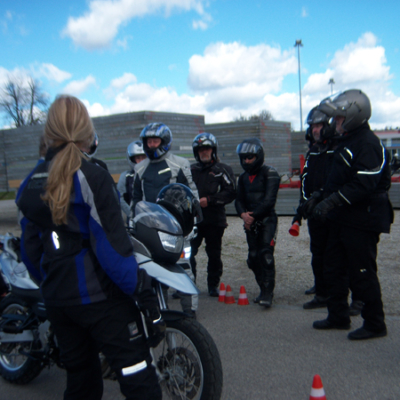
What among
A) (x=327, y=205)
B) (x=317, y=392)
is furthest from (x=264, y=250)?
(x=317, y=392)

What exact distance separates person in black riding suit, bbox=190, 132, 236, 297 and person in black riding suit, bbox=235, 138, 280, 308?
0.85 ft

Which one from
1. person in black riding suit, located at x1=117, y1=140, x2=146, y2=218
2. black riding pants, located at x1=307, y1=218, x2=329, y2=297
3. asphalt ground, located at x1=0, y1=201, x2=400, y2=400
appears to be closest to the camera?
asphalt ground, located at x1=0, y1=201, x2=400, y2=400

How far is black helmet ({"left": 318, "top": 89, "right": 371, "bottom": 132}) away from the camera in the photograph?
3775 millimetres

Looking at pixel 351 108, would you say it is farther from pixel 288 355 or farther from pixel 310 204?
pixel 288 355

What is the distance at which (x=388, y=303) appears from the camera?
469cm

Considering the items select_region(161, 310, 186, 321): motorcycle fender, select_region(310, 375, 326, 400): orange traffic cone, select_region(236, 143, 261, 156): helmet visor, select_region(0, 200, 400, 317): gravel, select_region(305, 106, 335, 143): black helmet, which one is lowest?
select_region(0, 200, 400, 317): gravel

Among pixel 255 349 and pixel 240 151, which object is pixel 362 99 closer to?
pixel 240 151

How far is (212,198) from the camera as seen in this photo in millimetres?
5316

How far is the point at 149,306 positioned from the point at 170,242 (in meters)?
0.48

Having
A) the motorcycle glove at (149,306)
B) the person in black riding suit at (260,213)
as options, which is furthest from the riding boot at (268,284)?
the motorcycle glove at (149,306)

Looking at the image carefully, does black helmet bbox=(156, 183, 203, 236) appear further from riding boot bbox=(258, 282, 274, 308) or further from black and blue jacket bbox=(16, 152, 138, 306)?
riding boot bbox=(258, 282, 274, 308)

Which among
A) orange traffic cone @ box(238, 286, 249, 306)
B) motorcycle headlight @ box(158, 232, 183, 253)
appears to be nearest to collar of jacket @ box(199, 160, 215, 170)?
orange traffic cone @ box(238, 286, 249, 306)

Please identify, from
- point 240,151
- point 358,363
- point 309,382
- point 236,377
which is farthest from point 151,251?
point 240,151

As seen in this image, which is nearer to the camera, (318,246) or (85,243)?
(85,243)
